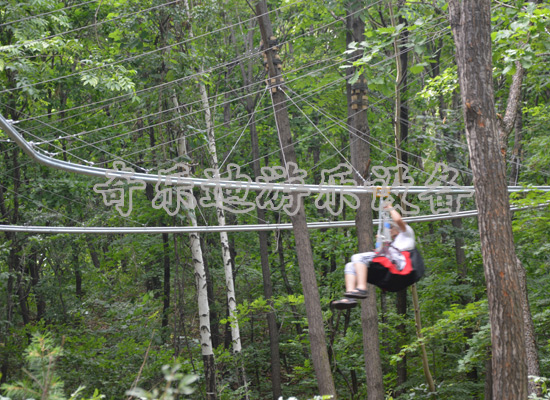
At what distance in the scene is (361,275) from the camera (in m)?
5.02

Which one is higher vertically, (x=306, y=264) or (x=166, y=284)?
(x=306, y=264)

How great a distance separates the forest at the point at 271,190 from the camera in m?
6.71

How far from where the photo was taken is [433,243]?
46.5 ft

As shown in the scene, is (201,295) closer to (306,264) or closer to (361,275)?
(306,264)

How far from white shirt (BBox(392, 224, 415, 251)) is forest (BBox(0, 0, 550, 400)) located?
2.23 feet

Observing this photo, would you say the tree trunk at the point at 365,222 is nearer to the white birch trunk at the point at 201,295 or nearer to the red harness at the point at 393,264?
the white birch trunk at the point at 201,295

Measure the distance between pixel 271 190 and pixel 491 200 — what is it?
4.20 m

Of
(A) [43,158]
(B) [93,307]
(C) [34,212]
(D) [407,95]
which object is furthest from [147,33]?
(B) [93,307]

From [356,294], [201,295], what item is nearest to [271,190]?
[201,295]

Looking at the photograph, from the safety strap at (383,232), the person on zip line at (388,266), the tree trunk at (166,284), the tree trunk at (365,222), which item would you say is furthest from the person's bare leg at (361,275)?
the tree trunk at (166,284)

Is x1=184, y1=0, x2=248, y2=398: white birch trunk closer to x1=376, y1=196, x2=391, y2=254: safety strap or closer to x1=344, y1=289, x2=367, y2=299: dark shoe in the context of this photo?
x1=376, y1=196, x2=391, y2=254: safety strap

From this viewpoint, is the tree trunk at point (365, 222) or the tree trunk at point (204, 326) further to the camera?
the tree trunk at point (204, 326)

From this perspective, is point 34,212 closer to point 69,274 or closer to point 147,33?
point 69,274

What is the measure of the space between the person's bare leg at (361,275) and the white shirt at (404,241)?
0.35m
